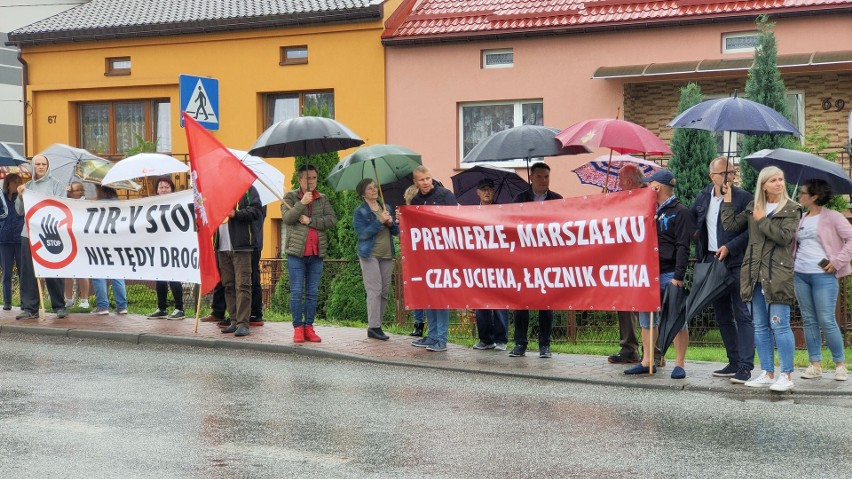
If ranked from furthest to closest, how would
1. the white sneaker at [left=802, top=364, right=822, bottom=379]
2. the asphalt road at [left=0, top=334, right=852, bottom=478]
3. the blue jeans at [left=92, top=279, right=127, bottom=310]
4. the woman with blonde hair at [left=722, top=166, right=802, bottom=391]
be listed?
1. the blue jeans at [left=92, top=279, right=127, bottom=310]
2. the white sneaker at [left=802, top=364, right=822, bottom=379]
3. the woman with blonde hair at [left=722, top=166, right=802, bottom=391]
4. the asphalt road at [left=0, top=334, right=852, bottom=478]

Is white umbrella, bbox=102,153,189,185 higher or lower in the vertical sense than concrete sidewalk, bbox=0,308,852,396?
higher

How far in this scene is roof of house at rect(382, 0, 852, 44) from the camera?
22750mm

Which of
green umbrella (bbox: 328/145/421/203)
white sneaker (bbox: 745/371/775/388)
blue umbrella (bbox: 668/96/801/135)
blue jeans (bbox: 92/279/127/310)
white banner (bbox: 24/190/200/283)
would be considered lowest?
white sneaker (bbox: 745/371/775/388)

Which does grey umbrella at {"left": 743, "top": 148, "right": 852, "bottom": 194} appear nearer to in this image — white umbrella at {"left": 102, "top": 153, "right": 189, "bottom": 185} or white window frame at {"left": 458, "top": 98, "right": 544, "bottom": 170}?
white umbrella at {"left": 102, "top": 153, "right": 189, "bottom": 185}

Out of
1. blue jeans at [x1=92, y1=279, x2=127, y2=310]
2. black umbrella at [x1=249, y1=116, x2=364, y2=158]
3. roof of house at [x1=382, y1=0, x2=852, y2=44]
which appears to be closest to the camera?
black umbrella at [x1=249, y1=116, x2=364, y2=158]

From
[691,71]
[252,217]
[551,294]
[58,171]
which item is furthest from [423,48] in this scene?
[551,294]

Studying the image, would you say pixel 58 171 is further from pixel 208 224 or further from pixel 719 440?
pixel 719 440

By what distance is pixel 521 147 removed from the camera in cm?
A: 1234

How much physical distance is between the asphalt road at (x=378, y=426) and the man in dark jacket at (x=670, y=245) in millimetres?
768

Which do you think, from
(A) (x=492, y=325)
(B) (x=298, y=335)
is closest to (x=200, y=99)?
(B) (x=298, y=335)

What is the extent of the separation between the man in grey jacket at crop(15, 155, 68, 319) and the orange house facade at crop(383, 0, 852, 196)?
10.9 metres

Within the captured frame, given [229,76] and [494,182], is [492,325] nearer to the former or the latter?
[494,182]

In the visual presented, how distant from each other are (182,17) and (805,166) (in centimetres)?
2017

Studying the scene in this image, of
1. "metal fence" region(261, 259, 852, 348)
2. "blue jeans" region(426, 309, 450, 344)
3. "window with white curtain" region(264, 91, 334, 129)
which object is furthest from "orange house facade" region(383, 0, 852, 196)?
"blue jeans" region(426, 309, 450, 344)
